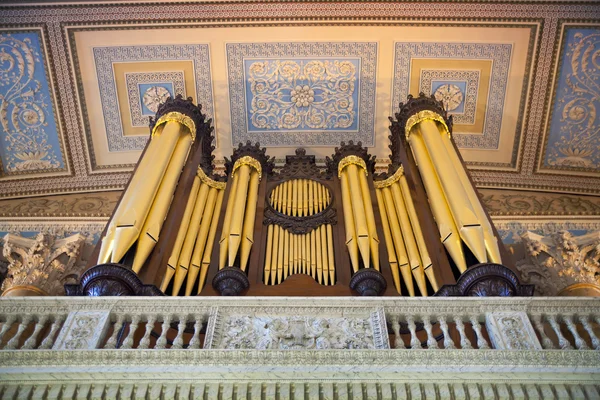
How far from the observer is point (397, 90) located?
27.0ft

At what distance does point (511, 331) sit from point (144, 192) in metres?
3.35

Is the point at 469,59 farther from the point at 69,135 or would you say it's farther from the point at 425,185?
the point at 69,135

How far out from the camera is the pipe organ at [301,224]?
16.2 ft

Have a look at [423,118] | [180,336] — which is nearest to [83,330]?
[180,336]

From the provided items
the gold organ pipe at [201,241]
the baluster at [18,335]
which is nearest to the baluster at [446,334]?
the gold organ pipe at [201,241]

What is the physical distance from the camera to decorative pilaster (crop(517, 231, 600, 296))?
5.84 metres

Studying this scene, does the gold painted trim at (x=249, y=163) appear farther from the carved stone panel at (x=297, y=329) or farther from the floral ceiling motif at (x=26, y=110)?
the carved stone panel at (x=297, y=329)

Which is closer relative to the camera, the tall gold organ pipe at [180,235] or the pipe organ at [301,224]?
the pipe organ at [301,224]

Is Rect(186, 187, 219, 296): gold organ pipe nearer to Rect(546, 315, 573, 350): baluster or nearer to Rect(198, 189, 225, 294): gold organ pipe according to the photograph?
Rect(198, 189, 225, 294): gold organ pipe

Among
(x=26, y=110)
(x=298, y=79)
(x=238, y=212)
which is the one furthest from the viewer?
(x=298, y=79)

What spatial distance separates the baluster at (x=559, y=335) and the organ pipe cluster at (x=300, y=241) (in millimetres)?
1850

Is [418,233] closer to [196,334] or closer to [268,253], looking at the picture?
→ [268,253]

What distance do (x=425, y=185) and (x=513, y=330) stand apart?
250cm

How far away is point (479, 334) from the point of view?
3684 millimetres
